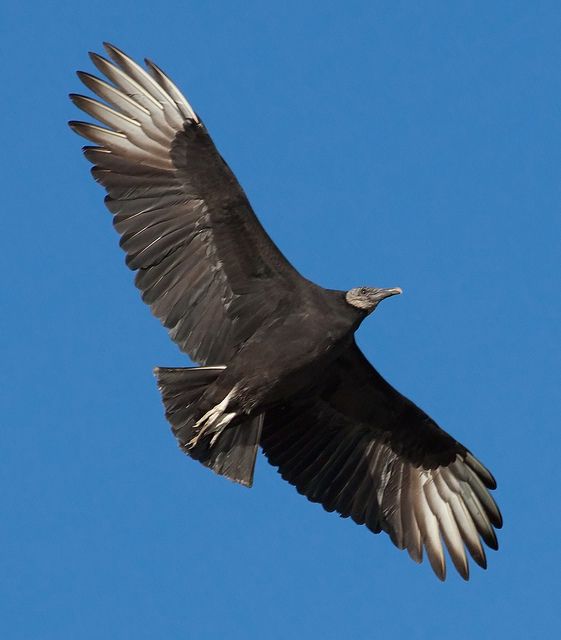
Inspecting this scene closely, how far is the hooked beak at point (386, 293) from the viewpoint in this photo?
921cm

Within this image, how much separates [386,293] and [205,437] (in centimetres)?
156

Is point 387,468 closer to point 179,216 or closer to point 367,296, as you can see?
point 367,296

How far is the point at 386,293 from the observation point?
364 inches

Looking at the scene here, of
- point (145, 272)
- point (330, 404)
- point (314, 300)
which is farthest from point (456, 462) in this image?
point (145, 272)

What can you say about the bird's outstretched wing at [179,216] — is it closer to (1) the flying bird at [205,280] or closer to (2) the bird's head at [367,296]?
(1) the flying bird at [205,280]

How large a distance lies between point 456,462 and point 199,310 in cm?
236

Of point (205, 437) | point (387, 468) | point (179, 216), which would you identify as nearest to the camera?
point (205, 437)

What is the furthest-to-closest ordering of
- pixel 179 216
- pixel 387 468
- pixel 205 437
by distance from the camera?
pixel 387 468 < pixel 179 216 < pixel 205 437

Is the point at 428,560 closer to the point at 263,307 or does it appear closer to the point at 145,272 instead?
the point at 263,307

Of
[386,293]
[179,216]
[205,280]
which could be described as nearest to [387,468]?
[386,293]

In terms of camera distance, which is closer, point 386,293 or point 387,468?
point 386,293

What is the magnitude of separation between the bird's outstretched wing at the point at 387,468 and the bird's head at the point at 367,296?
2.57 ft

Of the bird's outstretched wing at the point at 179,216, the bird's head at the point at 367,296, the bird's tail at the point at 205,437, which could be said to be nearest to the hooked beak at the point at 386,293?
the bird's head at the point at 367,296

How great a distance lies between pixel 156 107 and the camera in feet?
30.2
